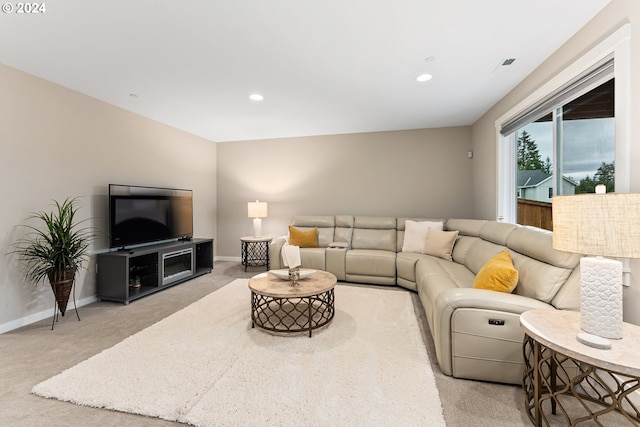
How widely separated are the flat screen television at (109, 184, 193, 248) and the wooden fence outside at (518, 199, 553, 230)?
4671 millimetres

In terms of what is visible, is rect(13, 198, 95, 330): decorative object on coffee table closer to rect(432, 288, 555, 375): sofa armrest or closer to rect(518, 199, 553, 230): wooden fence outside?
rect(432, 288, 555, 375): sofa armrest

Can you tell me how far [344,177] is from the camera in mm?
4969

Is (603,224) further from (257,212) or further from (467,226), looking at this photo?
(257,212)

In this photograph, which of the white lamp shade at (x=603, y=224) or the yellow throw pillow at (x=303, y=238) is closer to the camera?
the white lamp shade at (x=603, y=224)

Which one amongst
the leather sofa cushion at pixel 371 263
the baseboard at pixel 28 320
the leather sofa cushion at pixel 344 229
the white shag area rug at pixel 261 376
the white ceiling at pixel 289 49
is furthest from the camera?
the leather sofa cushion at pixel 344 229

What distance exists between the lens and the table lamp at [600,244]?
1153mm

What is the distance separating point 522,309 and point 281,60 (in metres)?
2.59

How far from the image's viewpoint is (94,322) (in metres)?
2.66

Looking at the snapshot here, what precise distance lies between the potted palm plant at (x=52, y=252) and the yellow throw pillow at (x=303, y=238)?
2.63 meters

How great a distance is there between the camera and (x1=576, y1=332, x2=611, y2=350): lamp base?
1.18m

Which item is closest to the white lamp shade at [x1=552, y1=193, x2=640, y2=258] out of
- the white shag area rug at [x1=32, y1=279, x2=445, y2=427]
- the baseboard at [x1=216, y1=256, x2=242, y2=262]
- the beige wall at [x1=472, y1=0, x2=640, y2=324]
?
the beige wall at [x1=472, y1=0, x2=640, y2=324]

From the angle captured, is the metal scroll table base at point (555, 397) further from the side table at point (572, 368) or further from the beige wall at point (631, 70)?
the beige wall at point (631, 70)

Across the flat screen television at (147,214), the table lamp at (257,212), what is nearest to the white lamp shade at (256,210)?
the table lamp at (257,212)

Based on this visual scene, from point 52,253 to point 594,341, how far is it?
401 cm
